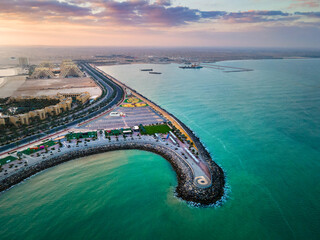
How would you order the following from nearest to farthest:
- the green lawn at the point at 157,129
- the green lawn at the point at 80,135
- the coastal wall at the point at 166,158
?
the coastal wall at the point at 166,158, the green lawn at the point at 80,135, the green lawn at the point at 157,129

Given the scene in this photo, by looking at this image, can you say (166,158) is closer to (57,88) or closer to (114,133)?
(114,133)

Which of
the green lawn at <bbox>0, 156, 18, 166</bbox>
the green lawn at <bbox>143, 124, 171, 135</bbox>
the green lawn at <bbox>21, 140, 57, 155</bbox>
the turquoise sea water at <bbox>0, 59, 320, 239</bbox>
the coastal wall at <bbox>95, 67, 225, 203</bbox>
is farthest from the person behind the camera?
the green lawn at <bbox>143, 124, 171, 135</bbox>

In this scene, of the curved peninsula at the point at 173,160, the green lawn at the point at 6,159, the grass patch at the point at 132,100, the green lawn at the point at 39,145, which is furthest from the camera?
the grass patch at the point at 132,100

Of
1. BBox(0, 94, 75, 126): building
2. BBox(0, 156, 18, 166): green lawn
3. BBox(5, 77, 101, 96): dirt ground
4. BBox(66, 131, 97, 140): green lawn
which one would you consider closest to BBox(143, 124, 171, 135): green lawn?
BBox(66, 131, 97, 140): green lawn

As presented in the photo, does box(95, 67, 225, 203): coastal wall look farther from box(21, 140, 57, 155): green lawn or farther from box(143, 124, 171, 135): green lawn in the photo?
box(21, 140, 57, 155): green lawn

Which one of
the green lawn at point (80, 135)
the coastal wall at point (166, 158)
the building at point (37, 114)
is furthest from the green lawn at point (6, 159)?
the building at point (37, 114)

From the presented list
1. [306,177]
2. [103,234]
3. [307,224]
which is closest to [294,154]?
[306,177]

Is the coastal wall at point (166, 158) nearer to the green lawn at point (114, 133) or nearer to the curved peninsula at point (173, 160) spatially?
the curved peninsula at point (173, 160)

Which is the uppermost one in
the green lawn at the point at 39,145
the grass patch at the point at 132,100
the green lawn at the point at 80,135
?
the grass patch at the point at 132,100
